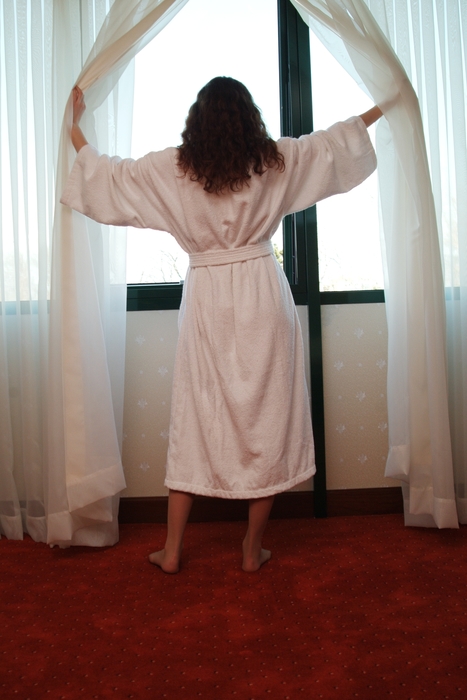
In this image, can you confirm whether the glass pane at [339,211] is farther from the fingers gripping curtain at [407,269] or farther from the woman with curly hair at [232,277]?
the woman with curly hair at [232,277]

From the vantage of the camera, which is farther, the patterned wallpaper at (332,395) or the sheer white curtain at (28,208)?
the patterned wallpaper at (332,395)

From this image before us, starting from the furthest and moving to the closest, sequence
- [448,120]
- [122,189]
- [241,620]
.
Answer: [448,120], [122,189], [241,620]

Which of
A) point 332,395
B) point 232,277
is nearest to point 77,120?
point 232,277

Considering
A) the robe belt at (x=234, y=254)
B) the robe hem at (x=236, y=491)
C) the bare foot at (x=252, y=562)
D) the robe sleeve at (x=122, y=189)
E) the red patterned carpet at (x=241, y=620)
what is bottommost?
the red patterned carpet at (x=241, y=620)

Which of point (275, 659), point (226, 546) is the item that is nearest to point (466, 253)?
point (226, 546)

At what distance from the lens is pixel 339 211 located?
7.39 ft

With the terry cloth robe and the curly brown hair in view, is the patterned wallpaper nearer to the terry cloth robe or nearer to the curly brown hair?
the terry cloth robe

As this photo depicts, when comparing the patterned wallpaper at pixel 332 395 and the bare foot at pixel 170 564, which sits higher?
the patterned wallpaper at pixel 332 395

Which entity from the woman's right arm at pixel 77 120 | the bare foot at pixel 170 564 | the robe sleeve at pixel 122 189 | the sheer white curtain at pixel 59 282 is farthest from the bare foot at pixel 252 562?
the woman's right arm at pixel 77 120

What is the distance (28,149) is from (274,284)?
100 centimetres

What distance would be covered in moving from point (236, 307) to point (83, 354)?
546 mm

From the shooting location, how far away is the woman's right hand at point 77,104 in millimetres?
1823

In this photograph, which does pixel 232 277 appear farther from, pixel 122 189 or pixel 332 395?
pixel 332 395

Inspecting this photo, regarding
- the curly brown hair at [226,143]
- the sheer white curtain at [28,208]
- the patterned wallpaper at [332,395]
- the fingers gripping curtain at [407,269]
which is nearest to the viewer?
the curly brown hair at [226,143]
